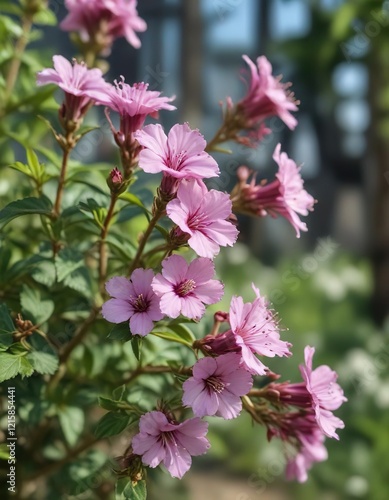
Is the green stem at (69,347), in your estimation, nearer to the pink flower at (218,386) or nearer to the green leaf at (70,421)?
the green leaf at (70,421)

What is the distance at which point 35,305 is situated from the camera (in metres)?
0.66

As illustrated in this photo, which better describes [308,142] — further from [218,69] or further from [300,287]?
[300,287]

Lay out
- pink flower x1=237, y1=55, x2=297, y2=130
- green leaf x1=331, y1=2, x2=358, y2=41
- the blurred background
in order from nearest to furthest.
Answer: pink flower x1=237, y1=55, x2=297, y2=130 < the blurred background < green leaf x1=331, y1=2, x2=358, y2=41

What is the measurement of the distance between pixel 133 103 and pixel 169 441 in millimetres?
273

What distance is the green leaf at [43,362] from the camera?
609 millimetres

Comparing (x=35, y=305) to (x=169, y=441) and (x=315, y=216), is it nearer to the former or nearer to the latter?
(x=169, y=441)

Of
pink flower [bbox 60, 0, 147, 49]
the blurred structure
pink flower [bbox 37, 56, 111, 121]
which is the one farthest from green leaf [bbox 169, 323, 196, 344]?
the blurred structure

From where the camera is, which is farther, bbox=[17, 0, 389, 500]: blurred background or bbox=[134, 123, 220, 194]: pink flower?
bbox=[17, 0, 389, 500]: blurred background

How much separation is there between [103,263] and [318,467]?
4.90 feet

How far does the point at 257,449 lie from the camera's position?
225 centimetres

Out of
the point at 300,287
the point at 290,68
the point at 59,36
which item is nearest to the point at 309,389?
the point at 300,287

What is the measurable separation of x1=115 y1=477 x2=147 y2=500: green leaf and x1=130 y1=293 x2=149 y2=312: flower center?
14 cm

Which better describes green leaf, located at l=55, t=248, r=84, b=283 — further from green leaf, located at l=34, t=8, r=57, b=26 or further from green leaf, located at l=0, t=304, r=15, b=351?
green leaf, located at l=34, t=8, r=57, b=26

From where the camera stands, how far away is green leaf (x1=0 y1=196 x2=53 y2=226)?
2.02 ft
